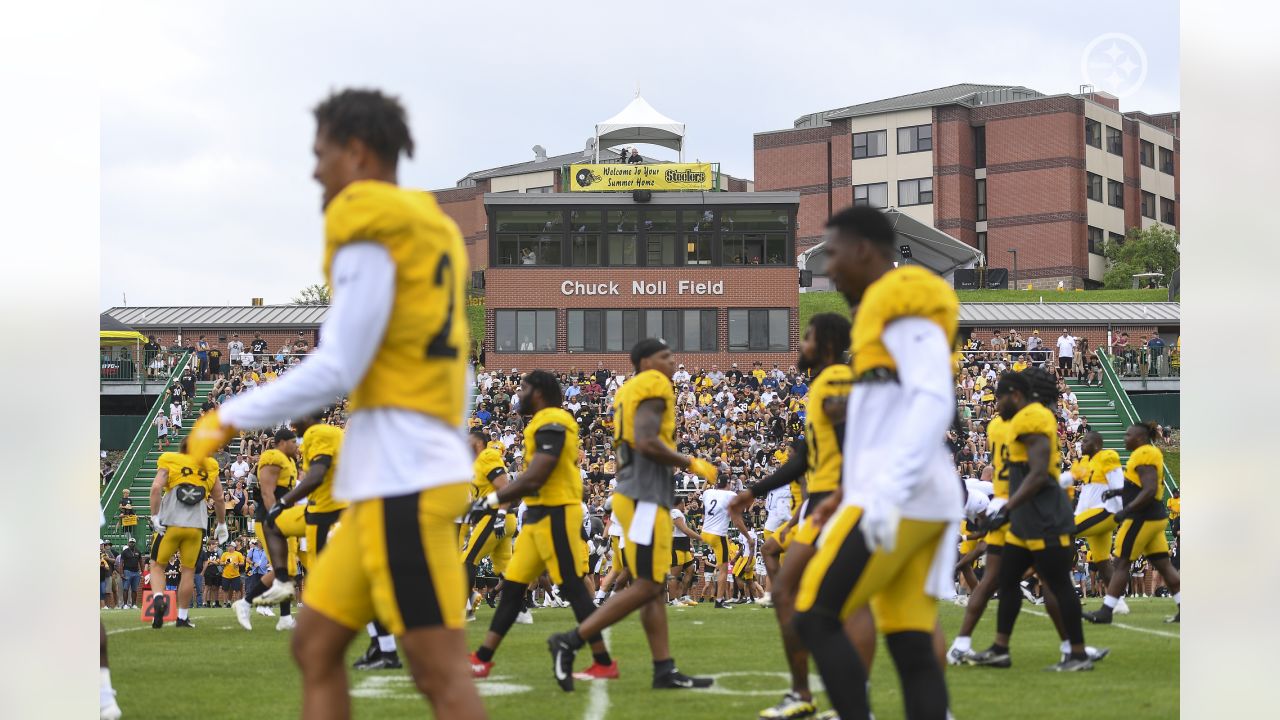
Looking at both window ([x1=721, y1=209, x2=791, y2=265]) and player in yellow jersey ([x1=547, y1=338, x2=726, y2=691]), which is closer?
player in yellow jersey ([x1=547, y1=338, x2=726, y2=691])

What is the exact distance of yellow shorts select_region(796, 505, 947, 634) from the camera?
5164 mm

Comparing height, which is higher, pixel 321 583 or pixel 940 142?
pixel 940 142

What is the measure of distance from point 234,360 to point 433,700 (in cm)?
4732

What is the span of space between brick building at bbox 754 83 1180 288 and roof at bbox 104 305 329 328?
87.2 ft

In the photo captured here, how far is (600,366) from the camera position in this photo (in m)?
50.7

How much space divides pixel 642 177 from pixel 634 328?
5.34 m

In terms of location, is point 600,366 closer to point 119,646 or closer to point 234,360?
point 234,360

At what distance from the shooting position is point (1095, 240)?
76812 mm

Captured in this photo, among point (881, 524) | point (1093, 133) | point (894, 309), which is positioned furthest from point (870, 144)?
point (881, 524)

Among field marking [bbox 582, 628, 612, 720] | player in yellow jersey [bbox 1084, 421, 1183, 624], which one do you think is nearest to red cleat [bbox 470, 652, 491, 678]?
field marking [bbox 582, 628, 612, 720]

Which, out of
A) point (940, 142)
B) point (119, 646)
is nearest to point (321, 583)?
point (119, 646)

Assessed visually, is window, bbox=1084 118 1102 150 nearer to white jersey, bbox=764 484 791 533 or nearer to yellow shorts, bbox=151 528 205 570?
white jersey, bbox=764 484 791 533

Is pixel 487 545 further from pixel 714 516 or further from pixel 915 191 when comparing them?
pixel 915 191
